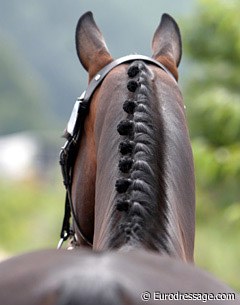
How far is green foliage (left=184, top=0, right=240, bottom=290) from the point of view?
1259cm

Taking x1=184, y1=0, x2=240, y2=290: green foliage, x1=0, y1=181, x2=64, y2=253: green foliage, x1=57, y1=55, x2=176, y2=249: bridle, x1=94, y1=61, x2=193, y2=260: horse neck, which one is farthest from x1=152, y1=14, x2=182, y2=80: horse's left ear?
x1=0, y1=181, x2=64, y2=253: green foliage

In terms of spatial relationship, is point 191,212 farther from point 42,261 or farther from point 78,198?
point 42,261

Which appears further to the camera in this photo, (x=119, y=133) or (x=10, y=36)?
(x=10, y=36)

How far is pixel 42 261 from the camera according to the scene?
279cm

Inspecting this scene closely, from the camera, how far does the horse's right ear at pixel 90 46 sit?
190 inches

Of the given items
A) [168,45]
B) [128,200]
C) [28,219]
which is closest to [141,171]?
[128,200]

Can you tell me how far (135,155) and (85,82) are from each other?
1734cm

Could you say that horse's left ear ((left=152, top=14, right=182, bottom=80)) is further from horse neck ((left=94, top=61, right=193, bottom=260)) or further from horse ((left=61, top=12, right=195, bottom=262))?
horse neck ((left=94, top=61, right=193, bottom=260))

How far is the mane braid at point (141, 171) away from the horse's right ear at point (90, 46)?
1.88ft

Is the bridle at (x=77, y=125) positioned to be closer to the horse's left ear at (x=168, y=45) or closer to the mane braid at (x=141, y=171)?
the horse's left ear at (x=168, y=45)

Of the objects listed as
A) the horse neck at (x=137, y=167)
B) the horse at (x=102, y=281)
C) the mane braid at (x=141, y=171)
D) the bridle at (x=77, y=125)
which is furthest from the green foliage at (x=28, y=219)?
the horse at (x=102, y=281)

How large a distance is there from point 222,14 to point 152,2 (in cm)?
4756

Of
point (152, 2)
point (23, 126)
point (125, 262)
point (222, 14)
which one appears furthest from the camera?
point (23, 126)

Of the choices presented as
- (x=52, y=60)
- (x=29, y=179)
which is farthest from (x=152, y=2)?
(x=52, y=60)
